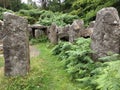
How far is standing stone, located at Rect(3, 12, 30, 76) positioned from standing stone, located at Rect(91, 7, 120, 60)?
2.43m

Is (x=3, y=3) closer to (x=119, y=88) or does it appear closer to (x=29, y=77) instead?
(x=29, y=77)

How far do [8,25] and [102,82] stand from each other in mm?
4769

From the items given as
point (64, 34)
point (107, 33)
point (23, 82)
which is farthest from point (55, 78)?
point (64, 34)

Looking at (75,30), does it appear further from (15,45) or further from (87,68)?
(87,68)

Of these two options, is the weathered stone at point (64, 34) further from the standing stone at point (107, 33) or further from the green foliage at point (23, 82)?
the standing stone at point (107, 33)

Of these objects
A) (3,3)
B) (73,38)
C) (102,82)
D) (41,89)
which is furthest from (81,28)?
(3,3)

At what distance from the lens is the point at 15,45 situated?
8797 millimetres

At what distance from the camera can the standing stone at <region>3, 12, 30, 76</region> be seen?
28.7 feet

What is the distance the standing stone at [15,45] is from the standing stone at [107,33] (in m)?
2.43

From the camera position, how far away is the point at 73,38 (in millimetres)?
13484

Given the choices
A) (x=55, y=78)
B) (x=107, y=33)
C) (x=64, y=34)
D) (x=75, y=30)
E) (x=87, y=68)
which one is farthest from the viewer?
(x=64, y=34)

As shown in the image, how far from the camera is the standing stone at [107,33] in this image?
826 cm

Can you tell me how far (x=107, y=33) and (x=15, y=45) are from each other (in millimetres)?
3020

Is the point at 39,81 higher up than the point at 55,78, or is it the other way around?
the point at 39,81
